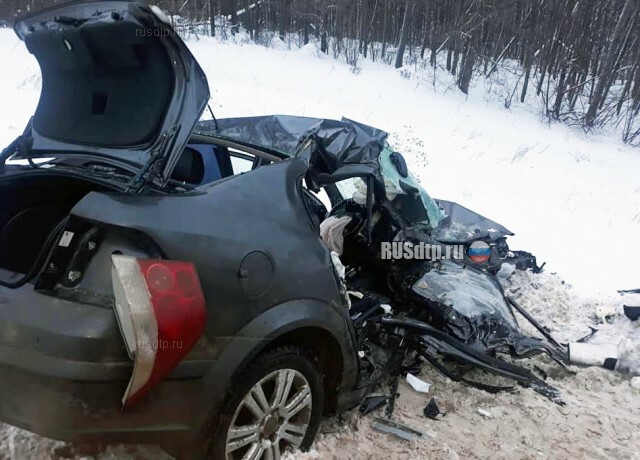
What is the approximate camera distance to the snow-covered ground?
2893mm

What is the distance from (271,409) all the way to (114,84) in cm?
162

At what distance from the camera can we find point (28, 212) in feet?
7.95

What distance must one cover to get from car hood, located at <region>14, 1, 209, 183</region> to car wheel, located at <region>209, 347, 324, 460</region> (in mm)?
873

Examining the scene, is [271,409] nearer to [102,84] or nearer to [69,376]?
[69,376]

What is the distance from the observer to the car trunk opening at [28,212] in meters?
2.28

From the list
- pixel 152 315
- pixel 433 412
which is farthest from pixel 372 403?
pixel 152 315

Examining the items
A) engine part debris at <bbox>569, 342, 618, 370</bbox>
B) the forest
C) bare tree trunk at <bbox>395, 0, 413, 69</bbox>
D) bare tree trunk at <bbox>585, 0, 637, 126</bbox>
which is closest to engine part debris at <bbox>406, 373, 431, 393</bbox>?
engine part debris at <bbox>569, 342, 618, 370</bbox>

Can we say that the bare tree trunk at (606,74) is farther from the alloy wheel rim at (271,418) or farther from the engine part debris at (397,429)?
the alloy wheel rim at (271,418)

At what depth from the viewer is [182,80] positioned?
6.80ft

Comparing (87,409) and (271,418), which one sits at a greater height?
(87,409)

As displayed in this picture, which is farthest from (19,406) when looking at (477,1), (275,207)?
(477,1)

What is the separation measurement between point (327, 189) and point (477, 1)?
1947 cm

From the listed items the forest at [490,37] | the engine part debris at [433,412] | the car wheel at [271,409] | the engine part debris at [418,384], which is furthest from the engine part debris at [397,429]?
the forest at [490,37]

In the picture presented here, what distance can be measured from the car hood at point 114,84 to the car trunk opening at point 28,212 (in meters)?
0.19
